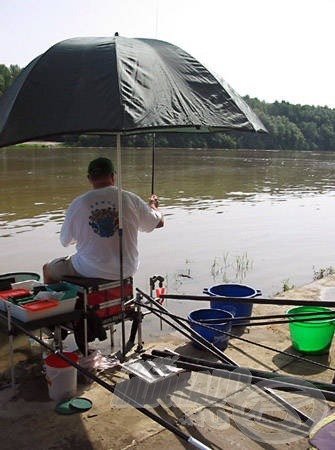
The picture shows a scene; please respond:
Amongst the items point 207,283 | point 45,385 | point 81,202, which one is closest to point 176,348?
point 45,385

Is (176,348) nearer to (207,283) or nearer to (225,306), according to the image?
(225,306)

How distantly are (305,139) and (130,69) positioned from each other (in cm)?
10144

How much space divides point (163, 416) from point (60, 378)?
2.49ft

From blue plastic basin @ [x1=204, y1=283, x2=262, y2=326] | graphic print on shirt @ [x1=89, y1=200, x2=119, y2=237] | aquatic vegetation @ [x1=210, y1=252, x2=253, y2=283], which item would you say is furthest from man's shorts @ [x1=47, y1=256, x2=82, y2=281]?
aquatic vegetation @ [x1=210, y1=252, x2=253, y2=283]

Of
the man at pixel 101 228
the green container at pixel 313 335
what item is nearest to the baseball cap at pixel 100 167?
the man at pixel 101 228

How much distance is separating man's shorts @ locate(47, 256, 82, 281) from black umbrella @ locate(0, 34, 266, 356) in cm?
95

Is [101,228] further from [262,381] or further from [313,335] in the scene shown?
[313,335]

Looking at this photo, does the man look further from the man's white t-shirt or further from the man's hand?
the man's hand

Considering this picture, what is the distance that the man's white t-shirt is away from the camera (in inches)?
150

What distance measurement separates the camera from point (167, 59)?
11.1 ft

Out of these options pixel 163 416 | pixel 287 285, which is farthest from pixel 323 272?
pixel 163 416

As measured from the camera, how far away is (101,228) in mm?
3814

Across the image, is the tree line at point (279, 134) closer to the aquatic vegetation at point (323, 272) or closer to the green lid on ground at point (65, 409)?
the aquatic vegetation at point (323, 272)

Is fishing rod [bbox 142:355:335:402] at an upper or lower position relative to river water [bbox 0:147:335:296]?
upper
